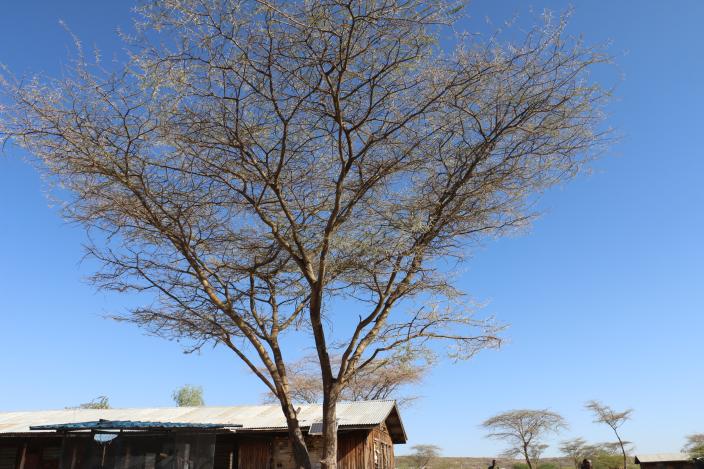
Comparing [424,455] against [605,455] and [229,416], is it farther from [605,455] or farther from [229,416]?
[229,416]

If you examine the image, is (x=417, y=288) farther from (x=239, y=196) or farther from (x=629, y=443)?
(x=629, y=443)

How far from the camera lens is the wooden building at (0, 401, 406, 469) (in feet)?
37.4

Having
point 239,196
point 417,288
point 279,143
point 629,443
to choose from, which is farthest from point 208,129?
point 629,443

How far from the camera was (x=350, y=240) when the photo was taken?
369 inches

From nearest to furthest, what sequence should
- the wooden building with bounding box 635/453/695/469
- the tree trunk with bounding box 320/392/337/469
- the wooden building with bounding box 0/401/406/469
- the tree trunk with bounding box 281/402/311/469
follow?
the tree trunk with bounding box 320/392/337/469 < the tree trunk with bounding box 281/402/311/469 < the wooden building with bounding box 0/401/406/469 < the wooden building with bounding box 635/453/695/469

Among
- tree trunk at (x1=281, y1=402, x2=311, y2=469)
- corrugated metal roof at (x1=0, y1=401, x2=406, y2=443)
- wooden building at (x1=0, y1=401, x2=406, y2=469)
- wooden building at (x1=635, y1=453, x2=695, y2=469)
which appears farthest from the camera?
wooden building at (x1=635, y1=453, x2=695, y2=469)

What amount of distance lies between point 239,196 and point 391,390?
26531 mm

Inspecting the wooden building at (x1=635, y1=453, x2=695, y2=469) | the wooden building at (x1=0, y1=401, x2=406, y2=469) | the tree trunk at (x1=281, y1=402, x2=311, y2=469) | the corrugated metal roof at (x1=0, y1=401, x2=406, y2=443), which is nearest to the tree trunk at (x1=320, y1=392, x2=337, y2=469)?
the tree trunk at (x1=281, y1=402, x2=311, y2=469)

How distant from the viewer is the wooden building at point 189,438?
11398 mm

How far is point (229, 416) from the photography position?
59.2ft

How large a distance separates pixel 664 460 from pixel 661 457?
539 millimetres

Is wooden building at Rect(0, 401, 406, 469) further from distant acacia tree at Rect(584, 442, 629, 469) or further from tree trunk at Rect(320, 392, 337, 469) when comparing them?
distant acacia tree at Rect(584, 442, 629, 469)

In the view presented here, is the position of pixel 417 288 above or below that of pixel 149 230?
below

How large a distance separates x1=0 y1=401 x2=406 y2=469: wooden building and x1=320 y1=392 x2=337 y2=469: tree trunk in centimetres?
415
